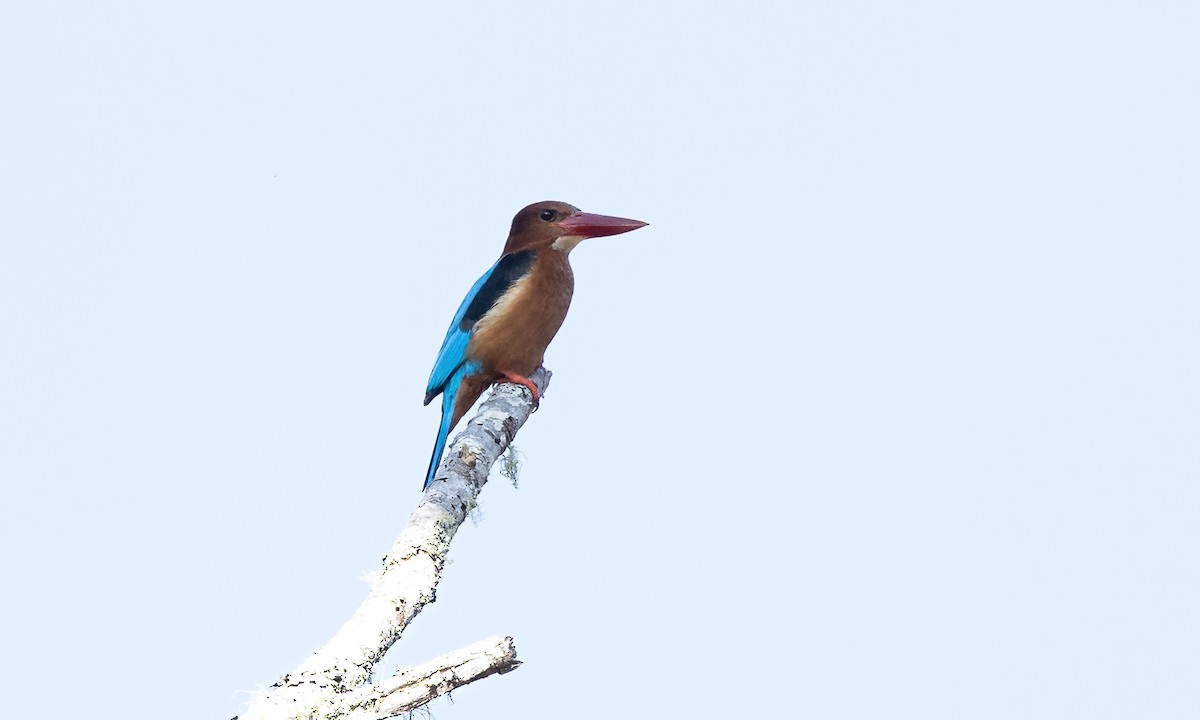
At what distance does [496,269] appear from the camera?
4957mm

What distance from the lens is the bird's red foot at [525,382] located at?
14.9 feet

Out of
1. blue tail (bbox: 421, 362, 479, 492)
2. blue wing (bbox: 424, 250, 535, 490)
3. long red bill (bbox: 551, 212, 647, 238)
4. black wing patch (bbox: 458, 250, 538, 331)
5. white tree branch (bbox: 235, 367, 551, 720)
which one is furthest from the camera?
long red bill (bbox: 551, 212, 647, 238)

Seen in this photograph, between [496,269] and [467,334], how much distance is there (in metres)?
0.45

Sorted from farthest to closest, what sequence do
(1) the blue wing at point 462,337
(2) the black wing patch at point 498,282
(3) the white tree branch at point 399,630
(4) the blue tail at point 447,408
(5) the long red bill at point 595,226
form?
(5) the long red bill at point 595,226 → (2) the black wing patch at point 498,282 → (1) the blue wing at point 462,337 → (4) the blue tail at point 447,408 → (3) the white tree branch at point 399,630

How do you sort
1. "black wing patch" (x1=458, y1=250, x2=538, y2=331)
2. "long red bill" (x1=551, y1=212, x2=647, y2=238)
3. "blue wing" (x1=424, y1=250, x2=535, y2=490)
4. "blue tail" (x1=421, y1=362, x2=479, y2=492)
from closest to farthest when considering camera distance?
"blue tail" (x1=421, y1=362, x2=479, y2=492) < "blue wing" (x1=424, y1=250, x2=535, y2=490) < "black wing patch" (x1=458, y1=250, x2=538, y2=331) < "long red bill" (x1=551, y1=212, x2=647, y2=238)

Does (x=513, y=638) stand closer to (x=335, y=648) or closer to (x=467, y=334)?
(x=335, y=648)

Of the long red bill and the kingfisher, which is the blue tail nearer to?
the kingfisher

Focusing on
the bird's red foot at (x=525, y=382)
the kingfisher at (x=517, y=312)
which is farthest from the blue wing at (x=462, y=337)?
the bird's red foot at (x=525, y=382)

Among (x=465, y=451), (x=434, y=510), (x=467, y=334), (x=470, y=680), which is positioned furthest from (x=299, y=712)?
(x=467, y=334)

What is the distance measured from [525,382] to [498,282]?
51 centimetres

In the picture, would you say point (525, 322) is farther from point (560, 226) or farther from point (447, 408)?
point (560, 226)

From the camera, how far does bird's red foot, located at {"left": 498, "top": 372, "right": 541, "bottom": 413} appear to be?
179 inches

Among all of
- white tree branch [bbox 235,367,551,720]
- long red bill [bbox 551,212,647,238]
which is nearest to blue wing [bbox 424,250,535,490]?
long red bill [bbox 551,212,647,238]

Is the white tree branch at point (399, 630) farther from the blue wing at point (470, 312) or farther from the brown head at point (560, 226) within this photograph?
the brown head at point (560, 226)
